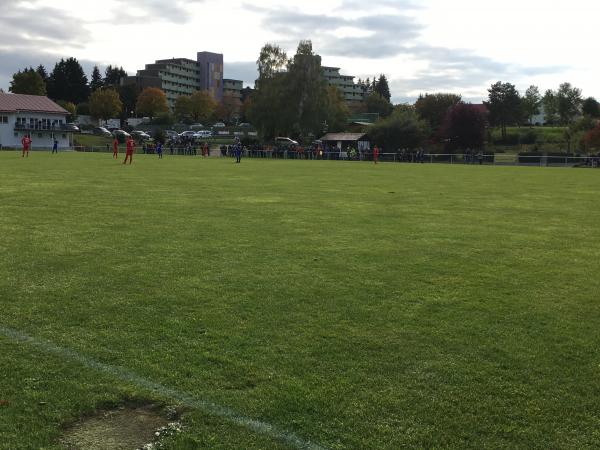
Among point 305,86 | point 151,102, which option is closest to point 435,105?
point 305,86

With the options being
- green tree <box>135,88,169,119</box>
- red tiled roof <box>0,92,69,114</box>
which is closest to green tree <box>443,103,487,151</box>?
red tiled roof <box>0,92,69,114</box>

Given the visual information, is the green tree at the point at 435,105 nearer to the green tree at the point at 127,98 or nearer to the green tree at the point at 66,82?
the green tree at the point at 127,98

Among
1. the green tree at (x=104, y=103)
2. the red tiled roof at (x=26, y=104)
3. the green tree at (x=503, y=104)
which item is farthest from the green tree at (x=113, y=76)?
the green tree at (x=503, y=104)

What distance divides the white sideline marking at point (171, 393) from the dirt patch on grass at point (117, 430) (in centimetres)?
22

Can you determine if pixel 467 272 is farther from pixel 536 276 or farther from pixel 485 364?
pixel 485 364

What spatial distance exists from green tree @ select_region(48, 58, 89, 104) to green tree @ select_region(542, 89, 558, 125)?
104 meters

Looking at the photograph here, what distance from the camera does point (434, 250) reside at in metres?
9.23

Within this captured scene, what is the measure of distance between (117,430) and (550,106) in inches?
4769

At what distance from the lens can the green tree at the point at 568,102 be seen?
4158 inches

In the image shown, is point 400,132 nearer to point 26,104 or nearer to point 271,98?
point 271,98

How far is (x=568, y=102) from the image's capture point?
105 m

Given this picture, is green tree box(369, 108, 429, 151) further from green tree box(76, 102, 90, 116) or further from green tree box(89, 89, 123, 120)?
green tree box(76, 102, 90, 116)

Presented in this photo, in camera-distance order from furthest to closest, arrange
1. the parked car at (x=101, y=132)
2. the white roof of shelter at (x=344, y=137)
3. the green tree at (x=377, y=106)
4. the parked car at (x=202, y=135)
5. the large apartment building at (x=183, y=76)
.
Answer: the large apartment building at (x=183, y=76) < the green tree at (x=377, y=106) < the parked car at (x=101, y=132) < the parked car at (x=202, y=135) < the white roof of shelter at (x=344, y=137)

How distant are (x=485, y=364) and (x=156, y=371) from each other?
262cm
